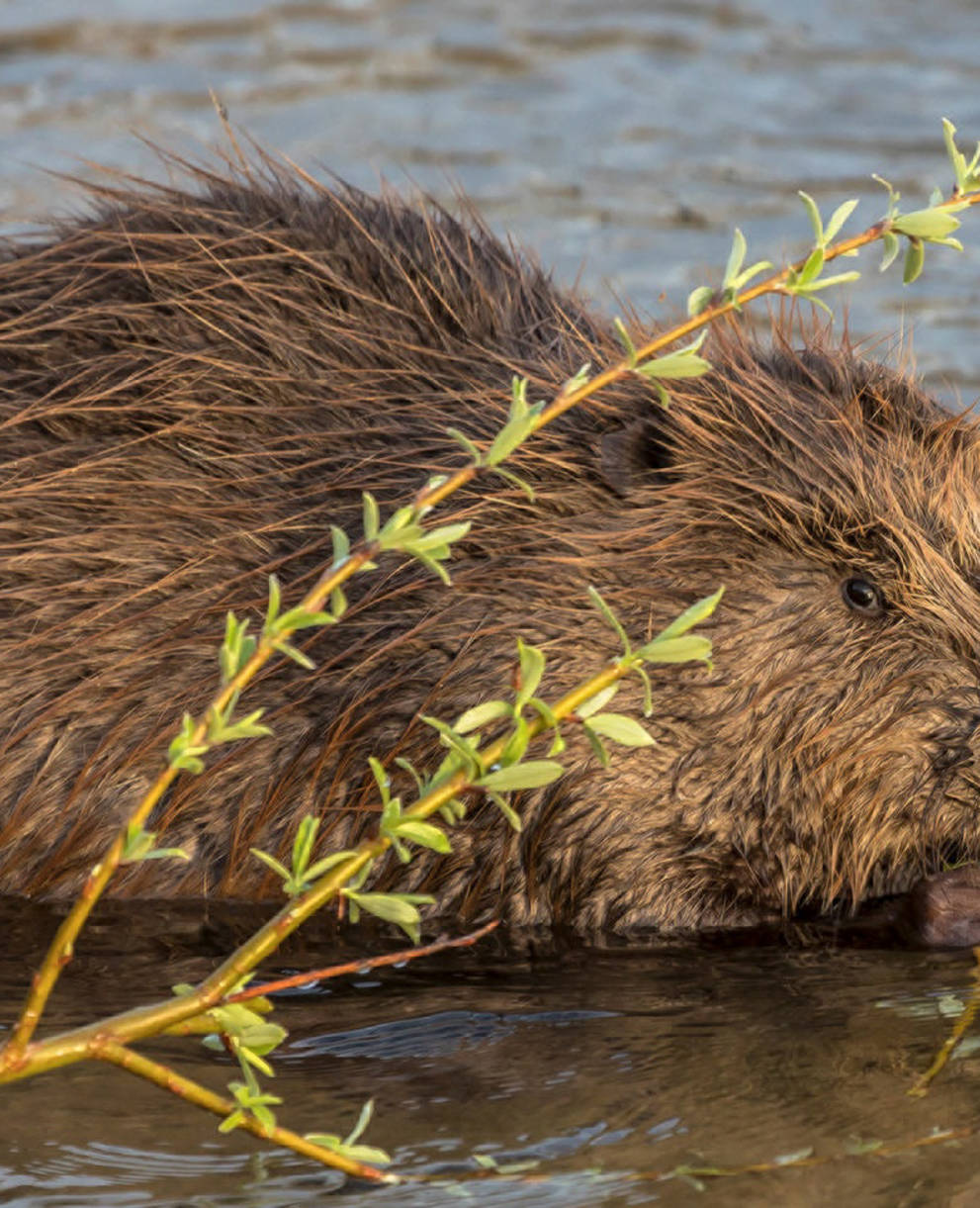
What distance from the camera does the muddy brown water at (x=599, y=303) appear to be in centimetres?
289

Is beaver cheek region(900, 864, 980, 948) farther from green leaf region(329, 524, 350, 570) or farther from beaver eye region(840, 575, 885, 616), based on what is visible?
green leaf region(329, 524, 350, 570)

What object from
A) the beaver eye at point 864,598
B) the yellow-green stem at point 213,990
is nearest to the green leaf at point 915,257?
the yellow-green stem at point 213,990

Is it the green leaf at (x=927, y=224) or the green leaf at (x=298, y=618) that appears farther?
the green leaf at (x=927, y=224)

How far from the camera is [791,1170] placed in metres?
2.83

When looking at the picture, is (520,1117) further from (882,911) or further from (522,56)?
(522,56)

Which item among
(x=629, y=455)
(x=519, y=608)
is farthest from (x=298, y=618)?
(x=629, y=455)

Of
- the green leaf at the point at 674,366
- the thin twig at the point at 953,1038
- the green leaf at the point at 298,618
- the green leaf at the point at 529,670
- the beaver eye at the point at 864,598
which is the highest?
the green leaf at the point at 674,366

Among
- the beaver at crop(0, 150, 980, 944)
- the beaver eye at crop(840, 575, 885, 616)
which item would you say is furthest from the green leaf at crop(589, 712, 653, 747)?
the beaver eye at crop(840, 575, 885, 616)

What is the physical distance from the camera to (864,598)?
377 cm

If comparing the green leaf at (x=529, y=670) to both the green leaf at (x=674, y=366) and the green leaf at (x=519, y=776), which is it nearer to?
the green leaf at (x=519, y=776)

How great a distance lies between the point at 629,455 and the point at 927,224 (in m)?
1.19

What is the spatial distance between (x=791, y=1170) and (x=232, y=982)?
2.69 feet

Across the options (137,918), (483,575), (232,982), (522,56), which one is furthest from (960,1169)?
(522,56)

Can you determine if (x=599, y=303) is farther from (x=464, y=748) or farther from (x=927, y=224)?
(x=464, y=748)
